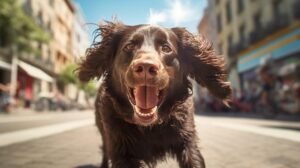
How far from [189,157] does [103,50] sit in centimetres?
125

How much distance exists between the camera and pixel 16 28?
73.4 ft

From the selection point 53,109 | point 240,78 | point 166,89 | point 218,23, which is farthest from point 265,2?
point 166,89

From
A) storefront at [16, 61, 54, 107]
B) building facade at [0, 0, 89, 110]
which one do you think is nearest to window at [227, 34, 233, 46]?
building facade at [0, 0, 89, 110]

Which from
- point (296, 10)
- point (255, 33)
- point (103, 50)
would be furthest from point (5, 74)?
point (103, 50)

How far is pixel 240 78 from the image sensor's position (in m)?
27.7

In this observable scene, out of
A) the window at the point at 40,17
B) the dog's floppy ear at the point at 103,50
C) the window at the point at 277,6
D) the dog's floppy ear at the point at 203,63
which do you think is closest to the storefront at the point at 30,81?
the window at the point at 40,17

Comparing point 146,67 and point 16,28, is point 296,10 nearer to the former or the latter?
point 16,28

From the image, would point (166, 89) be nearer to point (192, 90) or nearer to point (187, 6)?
point (192, 90)

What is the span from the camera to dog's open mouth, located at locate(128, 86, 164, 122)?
249 cm

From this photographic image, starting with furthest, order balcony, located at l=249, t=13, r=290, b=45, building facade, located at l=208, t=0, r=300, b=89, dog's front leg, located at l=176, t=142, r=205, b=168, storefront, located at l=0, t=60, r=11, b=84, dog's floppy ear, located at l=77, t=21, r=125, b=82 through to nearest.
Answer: storefront, located at l=0, t=60, r=11, b=84 → balcony, located at l=249, t=13, r=290, b=45 → building facade, located at l=208, t=0, r=300, b=89 → dog's floppy ear, located at l=77, t=21, r=125, b=82 → dog's front leg, located at l=176, t=142, r=205, b=168

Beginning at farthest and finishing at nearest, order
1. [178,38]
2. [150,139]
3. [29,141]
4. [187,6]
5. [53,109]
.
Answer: [53,109] → [29,141] → [178,38] → [187,6] → [150,139]

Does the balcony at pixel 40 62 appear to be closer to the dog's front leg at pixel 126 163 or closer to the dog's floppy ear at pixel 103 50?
the dog's floppy ear at pixel 103 50

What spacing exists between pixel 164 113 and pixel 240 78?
2591 centimetres

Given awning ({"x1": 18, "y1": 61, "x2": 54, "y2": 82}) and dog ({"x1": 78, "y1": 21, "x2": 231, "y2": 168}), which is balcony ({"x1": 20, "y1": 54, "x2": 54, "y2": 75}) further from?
dog ({"x1": 78, "y1": 21, "x2": 231, "y2": 168})
